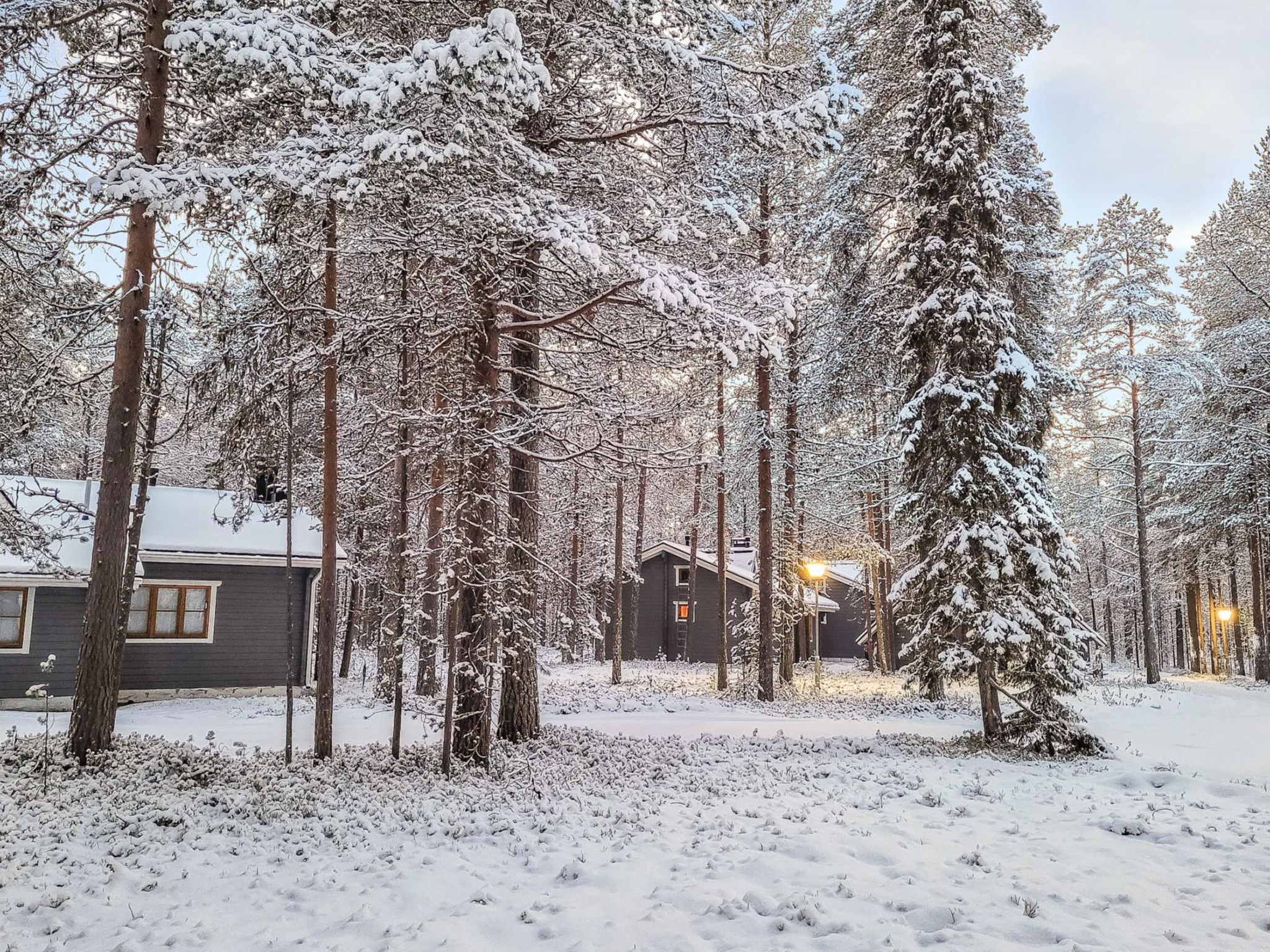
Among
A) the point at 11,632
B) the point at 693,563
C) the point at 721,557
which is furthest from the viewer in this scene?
the point at 693,563

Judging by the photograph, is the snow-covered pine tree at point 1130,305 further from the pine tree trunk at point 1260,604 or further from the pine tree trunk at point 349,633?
the pine tree trunk at point 349,633

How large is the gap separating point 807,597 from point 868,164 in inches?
809

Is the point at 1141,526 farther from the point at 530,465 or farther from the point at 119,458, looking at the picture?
the point at 119,458

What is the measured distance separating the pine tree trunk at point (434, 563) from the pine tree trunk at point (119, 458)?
11.1ft

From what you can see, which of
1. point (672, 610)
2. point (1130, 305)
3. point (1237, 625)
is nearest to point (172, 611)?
point (672, 610)

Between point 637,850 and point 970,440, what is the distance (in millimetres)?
7074

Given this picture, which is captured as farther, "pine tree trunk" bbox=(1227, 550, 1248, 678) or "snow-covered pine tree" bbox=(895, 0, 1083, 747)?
"pine tree trunk" bbox=(1227, 550, 1248, 678)

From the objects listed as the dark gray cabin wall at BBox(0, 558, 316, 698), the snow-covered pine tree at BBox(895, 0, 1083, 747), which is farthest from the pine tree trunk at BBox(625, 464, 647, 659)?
the snow-covered pine tree at BBox(895, 0, 1083, 747)

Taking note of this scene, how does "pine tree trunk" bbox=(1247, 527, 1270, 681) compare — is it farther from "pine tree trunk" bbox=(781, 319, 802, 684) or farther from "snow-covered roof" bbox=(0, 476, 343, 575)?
"snow-covered roof" bbox=(0, 476, 343, 575)

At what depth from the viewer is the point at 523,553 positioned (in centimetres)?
892

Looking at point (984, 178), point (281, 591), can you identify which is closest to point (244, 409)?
point (281, 591)

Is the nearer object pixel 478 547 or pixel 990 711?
pixel 478 547

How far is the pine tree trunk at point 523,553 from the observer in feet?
28.1

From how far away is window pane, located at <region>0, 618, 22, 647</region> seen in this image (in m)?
14.7
